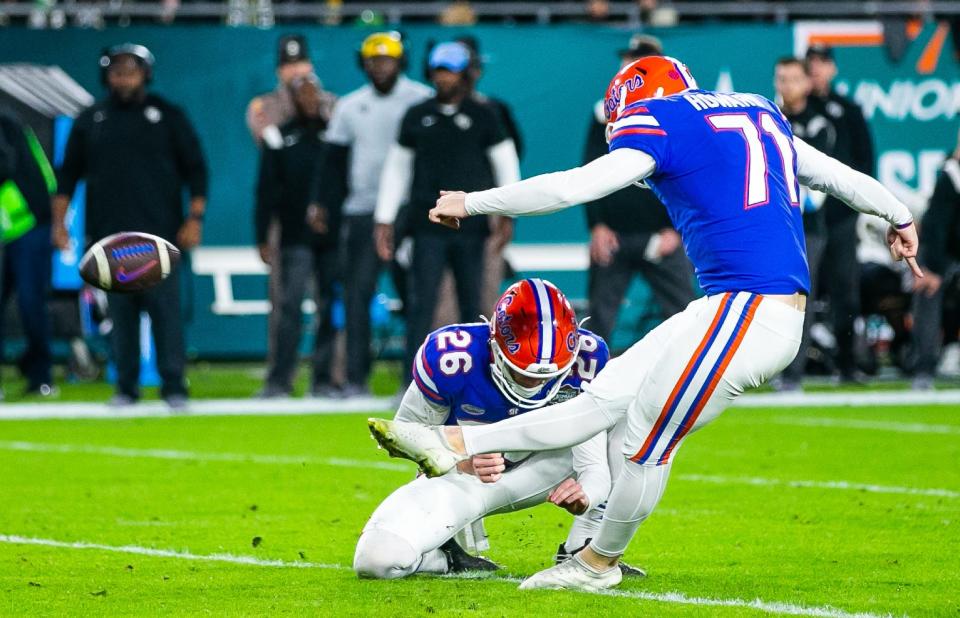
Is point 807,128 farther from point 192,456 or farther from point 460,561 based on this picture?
point 460,561

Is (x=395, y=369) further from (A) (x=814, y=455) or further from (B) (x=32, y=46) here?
(A) (x=814, y=455)

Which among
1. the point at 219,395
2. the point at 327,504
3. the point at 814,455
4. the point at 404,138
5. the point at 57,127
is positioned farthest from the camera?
the point at 57,127

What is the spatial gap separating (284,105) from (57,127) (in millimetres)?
2089

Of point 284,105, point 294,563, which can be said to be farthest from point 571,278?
point 294,563

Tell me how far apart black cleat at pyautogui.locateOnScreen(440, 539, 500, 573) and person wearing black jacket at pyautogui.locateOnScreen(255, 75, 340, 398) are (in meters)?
5.88

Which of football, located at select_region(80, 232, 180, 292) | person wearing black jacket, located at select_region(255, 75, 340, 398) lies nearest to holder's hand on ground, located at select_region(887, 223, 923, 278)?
football, located at select_region(80, 232, 180, 292)

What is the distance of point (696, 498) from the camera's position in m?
6.88

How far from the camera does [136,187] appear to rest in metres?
10.3

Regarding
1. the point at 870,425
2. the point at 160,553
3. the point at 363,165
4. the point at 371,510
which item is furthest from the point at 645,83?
the point at 363,165

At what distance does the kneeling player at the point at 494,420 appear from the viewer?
4906mm

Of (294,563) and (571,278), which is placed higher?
(294,563)

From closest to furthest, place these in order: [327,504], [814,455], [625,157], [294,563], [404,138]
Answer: [625,157] → [294,563] → [327,504] → [814,455] → [404,138]

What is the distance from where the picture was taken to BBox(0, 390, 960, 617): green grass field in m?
4.69

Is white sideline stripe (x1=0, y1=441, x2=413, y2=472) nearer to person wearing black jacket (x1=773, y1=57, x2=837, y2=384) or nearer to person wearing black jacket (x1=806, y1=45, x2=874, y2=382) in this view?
person wearing black jacket (x1=773, y1=57, x2=837, y2=384)
